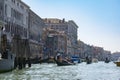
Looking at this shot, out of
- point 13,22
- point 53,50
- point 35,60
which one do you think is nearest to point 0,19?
point 13,22

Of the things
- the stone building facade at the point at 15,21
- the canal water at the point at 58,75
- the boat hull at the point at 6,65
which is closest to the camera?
the canal water at the point at 58,75

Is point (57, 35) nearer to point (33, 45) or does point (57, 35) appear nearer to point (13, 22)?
point (33, 45)

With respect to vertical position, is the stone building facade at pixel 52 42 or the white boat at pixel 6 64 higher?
the stone building facade at pixel 52 42

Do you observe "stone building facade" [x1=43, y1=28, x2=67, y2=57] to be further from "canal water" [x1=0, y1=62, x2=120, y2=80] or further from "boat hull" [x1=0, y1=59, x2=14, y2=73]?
Result: "boat hull" [x1=0, y1=59, x2=14, y2=73]

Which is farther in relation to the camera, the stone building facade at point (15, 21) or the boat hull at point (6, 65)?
the stone building facade at point (15, 21)

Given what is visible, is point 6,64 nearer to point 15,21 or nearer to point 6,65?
point 6,65

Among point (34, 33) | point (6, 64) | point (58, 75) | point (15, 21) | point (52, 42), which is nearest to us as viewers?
point (58, 75)

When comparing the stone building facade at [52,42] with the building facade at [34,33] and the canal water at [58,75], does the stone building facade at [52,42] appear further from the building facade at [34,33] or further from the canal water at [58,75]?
the canal water at [58,75]

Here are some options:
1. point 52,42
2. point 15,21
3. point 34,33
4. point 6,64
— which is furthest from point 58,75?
point 52,42

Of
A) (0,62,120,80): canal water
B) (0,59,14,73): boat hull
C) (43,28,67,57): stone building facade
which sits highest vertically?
(43,28,67,57): stone building facade

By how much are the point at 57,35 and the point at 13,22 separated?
1970 inches

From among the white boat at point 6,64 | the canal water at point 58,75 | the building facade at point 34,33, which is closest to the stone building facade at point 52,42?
the building facade at point 34,33

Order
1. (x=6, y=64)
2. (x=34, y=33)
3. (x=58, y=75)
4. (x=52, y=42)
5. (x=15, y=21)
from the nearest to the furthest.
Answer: (x=58, y=75), (x=6, y=64), (x=15, y=21), (x=34, y=33), (x=52, y=42)

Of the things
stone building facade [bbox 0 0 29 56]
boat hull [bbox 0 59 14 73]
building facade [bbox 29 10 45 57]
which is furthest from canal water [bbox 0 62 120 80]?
building facade [bbox 29 10 45 57]
